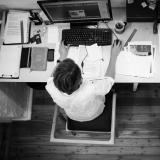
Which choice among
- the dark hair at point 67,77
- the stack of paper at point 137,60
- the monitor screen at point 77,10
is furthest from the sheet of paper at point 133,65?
the dark hair at point 67,77

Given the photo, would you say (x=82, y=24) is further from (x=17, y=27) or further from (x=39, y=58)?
(x=17, y=27)

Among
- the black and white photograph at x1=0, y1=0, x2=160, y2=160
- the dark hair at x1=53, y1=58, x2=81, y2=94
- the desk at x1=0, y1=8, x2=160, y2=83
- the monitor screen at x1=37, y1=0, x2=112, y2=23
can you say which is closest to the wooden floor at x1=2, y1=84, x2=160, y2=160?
the black and white photograph at x1=0, y1=0, x2=160, y2=160

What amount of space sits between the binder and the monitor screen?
1.28ft

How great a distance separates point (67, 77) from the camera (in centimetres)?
167

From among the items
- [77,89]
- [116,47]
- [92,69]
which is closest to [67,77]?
[77,89]

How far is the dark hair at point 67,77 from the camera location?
5.49ft

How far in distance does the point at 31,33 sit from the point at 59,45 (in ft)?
0.93

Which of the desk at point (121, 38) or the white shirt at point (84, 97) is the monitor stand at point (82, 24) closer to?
the desk at point (121, 38)

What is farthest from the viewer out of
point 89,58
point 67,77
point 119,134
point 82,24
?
point 119,134

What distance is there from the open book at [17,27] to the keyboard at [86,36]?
0.34 m

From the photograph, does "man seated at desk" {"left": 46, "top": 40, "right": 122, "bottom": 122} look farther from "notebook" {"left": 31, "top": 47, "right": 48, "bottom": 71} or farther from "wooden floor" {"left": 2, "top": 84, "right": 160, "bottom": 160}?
"wooden floor" {"left": 2, "top": 84, "right": 160, "bottom": 160}

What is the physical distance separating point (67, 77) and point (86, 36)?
24.5 inches

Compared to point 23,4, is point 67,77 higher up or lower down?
lower down

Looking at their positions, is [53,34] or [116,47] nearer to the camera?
[116,47]
